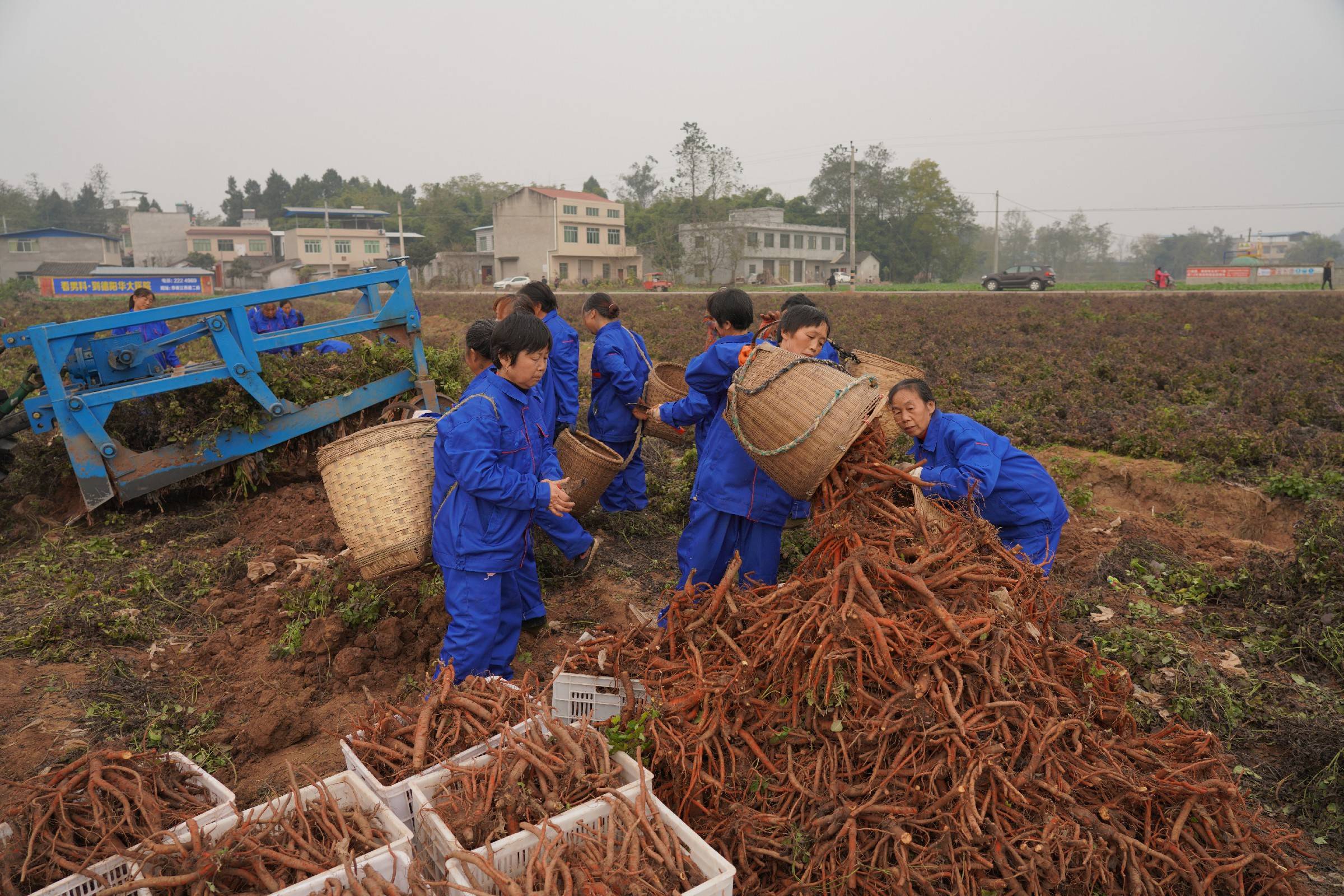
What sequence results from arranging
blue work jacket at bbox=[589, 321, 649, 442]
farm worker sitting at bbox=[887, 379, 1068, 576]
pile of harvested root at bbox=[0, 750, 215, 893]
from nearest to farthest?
1. pile of harvested root at bbox=[0, 750, 215, 893]
2. farm worker sitting at bbox=[887, 379, 1068, 576]
3. blue work jacket at bbox=[589, 321, 649, 442]

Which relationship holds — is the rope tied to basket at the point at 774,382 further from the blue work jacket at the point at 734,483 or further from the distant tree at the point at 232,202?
the distant tree at the point at 232,202

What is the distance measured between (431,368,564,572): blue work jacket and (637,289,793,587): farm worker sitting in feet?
2.62

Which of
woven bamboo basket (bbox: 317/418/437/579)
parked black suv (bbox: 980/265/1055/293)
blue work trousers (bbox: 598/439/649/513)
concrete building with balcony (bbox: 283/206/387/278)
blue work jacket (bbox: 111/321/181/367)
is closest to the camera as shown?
woven bamboo basket (bbox: 317/418/437/579)

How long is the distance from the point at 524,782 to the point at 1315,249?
4501 inches

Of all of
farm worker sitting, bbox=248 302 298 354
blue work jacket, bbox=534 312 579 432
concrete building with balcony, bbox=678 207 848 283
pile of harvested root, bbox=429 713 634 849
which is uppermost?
concrete building with balcony, bbox=678 207 848 283

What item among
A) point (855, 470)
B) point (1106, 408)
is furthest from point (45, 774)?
point (1106, 408)

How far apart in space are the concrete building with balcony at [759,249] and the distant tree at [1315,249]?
155ft

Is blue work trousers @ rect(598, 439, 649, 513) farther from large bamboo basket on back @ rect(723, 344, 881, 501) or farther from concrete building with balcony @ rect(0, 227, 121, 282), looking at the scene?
concrete building with balcony @ rect(0, 227, 121, 282)

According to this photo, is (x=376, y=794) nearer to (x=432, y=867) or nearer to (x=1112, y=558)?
(x=432, y=867)

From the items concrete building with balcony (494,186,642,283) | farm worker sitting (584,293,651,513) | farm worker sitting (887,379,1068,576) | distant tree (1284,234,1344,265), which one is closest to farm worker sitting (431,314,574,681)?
farm worker sitting (887,379,1068,576)

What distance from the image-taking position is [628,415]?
6016 mm

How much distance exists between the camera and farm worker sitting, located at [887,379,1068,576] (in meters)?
3.57

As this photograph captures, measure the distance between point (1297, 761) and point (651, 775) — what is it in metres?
2.79

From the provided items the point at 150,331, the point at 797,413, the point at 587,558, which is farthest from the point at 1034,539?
the point at 150,331
